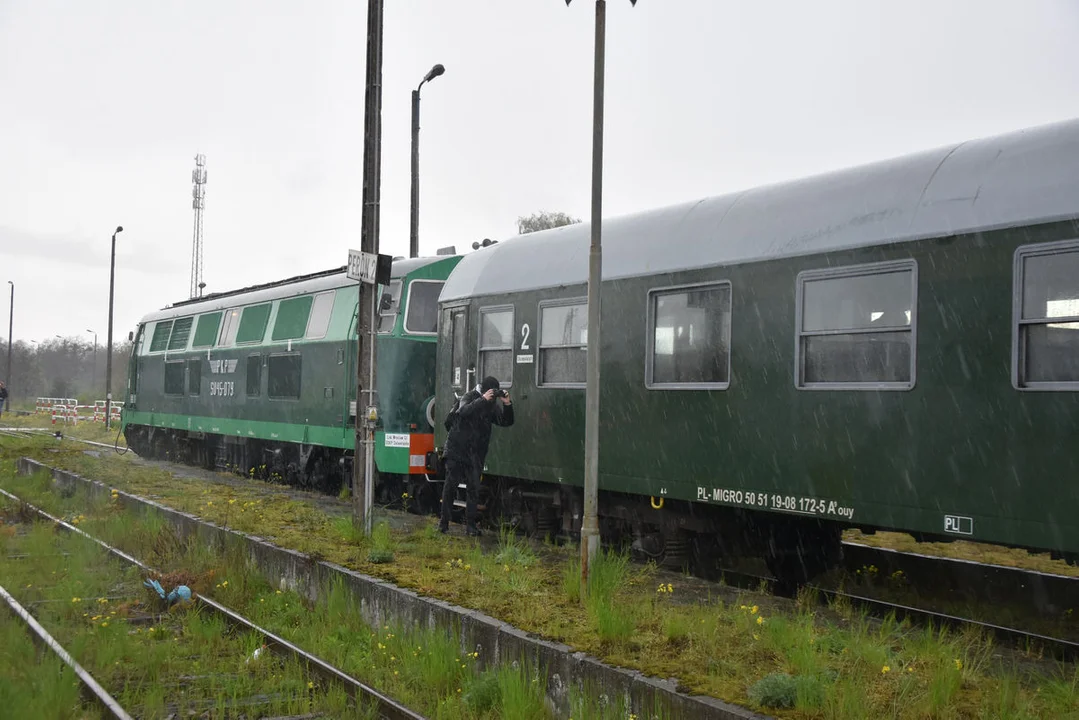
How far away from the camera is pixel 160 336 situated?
24266 mm

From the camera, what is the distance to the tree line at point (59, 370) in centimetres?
7262

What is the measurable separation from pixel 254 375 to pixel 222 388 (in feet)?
5.43

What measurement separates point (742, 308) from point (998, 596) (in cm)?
328

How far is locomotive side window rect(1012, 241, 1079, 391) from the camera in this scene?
6.59 meters

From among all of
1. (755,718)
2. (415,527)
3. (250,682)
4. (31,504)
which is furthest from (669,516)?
(31,504)

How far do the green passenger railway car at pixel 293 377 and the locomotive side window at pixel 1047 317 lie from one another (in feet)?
23.8

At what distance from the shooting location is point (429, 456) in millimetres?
14211

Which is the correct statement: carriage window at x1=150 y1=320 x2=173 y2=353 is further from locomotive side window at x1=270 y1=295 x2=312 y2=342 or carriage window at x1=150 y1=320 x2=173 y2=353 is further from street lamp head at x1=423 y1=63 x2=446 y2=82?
street lamp head at x1=423 y1=63 x2=446 y2=82

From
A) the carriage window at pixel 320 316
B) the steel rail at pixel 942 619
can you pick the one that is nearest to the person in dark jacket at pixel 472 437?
the steel rail at pixel 942 619

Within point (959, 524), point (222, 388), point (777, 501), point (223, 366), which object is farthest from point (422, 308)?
point (959, 524)

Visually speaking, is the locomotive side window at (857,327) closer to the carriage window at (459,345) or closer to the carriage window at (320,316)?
the carriage window at (459,345)

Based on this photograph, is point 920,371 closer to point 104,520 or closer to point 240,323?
point 104,520

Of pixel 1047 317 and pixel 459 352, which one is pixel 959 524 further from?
pixel 459 352

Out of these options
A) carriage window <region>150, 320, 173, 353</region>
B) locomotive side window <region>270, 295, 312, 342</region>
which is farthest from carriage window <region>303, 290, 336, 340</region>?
carriage window <region>150, 320, 173, 353</region>
